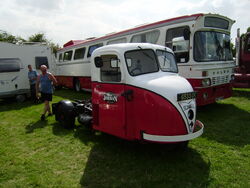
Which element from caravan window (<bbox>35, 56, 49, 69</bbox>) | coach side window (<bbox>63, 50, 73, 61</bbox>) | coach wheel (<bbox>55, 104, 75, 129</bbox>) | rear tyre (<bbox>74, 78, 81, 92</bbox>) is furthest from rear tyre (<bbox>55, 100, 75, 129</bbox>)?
coach side window (<bbox>63, 50, 73, 61</bbox>)

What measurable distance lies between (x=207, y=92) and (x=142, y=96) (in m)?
3.81

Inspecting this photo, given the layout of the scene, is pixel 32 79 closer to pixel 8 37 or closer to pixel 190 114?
→ pixel 190 114

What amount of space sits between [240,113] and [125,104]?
198 inches

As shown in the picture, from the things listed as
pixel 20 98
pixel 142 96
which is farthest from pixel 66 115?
pixel 20 98

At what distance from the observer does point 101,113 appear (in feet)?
15.9

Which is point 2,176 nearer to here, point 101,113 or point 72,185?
point 72,185

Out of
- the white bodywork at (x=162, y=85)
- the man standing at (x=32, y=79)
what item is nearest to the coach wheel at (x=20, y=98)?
the man standing at (x=32, y=79)

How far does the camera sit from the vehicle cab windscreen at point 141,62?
431 cm

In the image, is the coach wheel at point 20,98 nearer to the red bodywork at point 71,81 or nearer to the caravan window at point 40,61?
the caravan window at point 40,61

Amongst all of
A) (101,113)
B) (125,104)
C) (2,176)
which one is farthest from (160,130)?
(2,176)

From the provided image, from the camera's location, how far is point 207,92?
6957 millimetres

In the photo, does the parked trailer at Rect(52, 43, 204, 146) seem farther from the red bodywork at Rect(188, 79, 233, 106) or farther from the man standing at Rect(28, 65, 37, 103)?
the man standing at Rect(28, 65, 37, 103)

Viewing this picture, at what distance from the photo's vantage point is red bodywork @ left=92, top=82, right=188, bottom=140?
3.74 meters

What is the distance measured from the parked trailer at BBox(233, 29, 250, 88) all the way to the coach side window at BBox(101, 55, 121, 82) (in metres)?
8.22
